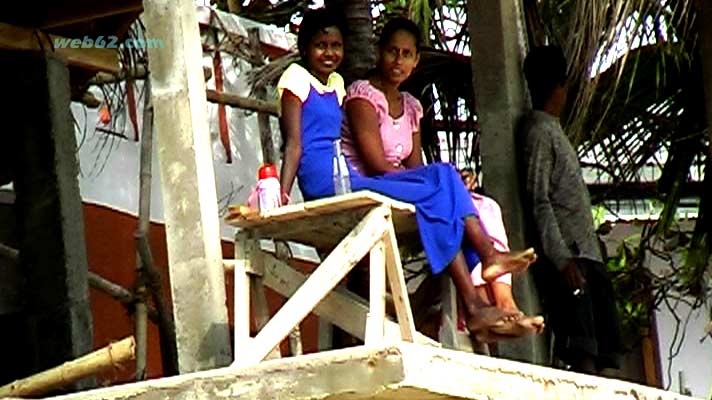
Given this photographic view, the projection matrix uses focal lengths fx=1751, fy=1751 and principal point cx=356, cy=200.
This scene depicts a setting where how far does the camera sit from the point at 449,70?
894cm

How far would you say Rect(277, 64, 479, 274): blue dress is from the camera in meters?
6.21

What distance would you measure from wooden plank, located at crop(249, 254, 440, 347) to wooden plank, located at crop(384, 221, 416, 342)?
1.07ft

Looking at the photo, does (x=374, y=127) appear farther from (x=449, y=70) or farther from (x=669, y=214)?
(x=669, y=214)

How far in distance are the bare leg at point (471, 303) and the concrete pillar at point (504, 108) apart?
3.36 ft

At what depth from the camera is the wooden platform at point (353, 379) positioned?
4.90 metres

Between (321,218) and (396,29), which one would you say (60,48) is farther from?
(321,218)

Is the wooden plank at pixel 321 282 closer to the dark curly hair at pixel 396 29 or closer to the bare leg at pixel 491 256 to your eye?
the bare leg at pixel 491 256


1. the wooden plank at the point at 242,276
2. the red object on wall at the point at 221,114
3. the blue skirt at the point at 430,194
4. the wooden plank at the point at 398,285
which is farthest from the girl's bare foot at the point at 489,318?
the red object on wall at the point at 221,114

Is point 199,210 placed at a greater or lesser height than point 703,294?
greater

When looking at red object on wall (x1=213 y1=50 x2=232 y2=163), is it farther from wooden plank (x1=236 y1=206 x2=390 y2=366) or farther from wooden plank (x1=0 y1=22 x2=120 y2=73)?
wooden plank (x1=236 y1=206 x2=390 y2=366)

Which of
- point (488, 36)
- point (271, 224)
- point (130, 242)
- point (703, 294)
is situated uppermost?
point (488, 36)

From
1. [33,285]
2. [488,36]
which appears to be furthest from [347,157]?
[33,285]

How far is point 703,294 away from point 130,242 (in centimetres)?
384

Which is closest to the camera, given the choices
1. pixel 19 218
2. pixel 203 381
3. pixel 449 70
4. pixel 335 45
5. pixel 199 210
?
pixel 203 381
